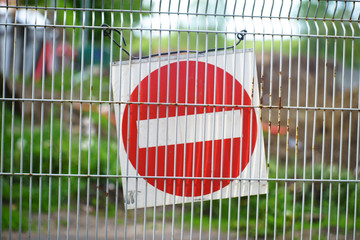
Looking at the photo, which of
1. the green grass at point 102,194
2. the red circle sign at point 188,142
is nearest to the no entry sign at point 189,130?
the red circle sign at point 188,142

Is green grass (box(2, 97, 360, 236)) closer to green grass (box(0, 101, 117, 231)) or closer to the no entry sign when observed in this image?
green grass (box(0, 101, 117, 231))

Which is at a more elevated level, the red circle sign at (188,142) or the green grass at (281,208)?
the red circle sign at (188,142)

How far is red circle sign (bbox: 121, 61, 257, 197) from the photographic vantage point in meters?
3.60

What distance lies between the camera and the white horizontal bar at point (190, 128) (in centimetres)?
361

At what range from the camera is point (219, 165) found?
366cm

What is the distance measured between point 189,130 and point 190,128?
2cm

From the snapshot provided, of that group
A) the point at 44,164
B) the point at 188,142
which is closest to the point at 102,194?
the point at 44,164

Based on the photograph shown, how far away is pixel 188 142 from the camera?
3637 millimetres

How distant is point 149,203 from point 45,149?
1.61m

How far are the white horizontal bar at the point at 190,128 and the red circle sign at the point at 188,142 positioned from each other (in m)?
0.02

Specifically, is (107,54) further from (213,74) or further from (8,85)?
(213,74)

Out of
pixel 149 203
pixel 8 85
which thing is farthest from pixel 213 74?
pixel 8 85

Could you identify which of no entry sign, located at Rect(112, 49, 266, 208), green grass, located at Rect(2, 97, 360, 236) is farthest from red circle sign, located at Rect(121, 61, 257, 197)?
green grass, located at Rect(2, 97, 360, 236)

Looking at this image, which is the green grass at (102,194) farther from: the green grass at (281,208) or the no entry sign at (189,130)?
the no entry sign at (189,130)
